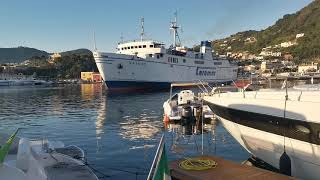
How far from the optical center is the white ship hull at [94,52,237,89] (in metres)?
82.9

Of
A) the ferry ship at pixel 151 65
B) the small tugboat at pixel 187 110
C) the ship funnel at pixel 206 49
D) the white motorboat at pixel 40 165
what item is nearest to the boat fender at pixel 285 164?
the white motorboat at pixel 40 165

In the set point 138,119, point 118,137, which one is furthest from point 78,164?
point 138,119

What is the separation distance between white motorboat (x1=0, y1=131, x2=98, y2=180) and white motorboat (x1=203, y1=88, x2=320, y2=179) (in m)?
5.06

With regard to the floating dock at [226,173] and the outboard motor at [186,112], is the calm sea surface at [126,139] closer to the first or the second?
the outboard motor at [186,112]

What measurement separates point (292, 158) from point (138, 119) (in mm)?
26423

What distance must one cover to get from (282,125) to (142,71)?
7579 cm

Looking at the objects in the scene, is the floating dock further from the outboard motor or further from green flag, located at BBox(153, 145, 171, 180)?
the outboard motor

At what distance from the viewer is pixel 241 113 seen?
40.9ft

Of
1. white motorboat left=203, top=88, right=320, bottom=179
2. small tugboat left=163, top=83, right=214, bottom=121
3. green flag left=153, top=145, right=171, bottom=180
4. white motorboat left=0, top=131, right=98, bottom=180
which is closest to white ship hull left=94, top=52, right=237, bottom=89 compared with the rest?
small tugboat left=163, top=83, right=214, bottom=121

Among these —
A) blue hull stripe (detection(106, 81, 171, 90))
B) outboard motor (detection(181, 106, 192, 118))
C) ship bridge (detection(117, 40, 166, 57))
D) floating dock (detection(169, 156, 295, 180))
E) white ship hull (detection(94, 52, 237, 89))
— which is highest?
ship bridge (detection(117, 40, 166, 57))

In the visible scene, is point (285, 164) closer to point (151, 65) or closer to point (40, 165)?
point (40, 165)

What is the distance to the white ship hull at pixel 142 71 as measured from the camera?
272 feet

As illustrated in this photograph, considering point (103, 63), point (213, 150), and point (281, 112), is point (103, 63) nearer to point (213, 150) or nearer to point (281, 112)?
point (213, 150)

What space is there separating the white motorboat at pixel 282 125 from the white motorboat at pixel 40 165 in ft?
16.6
